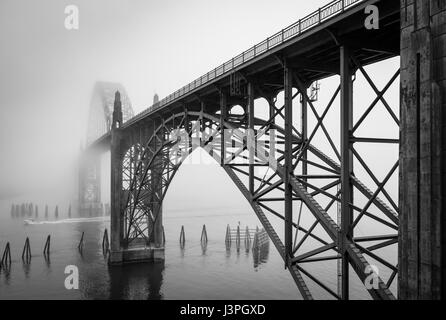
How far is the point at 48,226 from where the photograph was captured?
→ 81.2m

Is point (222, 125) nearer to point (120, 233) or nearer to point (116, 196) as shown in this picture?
point (116, 196)

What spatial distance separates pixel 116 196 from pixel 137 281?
1086 centimetres

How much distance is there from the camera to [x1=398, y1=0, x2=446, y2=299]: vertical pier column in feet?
25.9

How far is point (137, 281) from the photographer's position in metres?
35.7

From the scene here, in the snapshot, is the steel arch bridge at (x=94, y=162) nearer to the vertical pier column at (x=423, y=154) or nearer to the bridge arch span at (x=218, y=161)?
the bridge arch span at (x=218, y=161)

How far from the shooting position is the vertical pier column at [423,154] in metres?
7.89

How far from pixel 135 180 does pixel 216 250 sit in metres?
18.6

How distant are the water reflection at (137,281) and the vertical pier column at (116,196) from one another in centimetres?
192

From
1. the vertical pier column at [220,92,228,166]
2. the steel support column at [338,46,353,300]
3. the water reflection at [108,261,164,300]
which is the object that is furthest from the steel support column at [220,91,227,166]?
the water reflection at [108,261,164,300]

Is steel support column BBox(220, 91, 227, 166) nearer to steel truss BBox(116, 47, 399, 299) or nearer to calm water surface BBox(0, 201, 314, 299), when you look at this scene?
steel truss BBox(116, 47, 399, 299)
